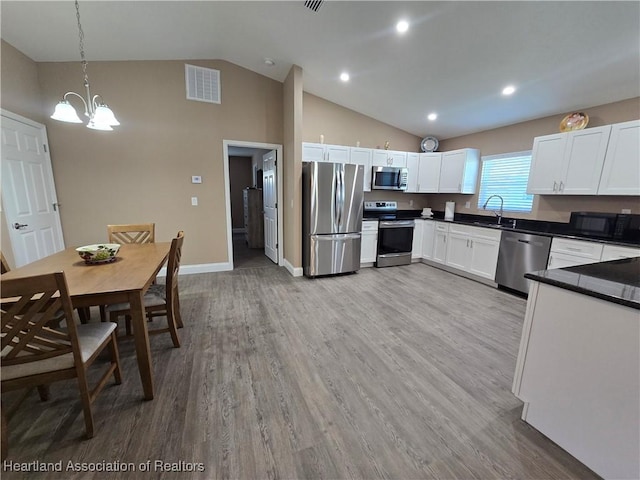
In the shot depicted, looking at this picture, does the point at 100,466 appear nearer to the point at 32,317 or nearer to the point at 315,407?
the point at 32,317

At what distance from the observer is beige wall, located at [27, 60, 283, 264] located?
339cm

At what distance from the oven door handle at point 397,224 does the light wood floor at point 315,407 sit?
2012 mm

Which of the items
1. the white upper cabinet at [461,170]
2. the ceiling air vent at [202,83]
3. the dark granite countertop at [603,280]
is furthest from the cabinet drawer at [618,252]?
the ceiling air vent at [202,83]

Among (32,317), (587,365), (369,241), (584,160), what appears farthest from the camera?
(369,241)

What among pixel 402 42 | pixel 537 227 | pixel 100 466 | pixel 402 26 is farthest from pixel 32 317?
pixel 537 227

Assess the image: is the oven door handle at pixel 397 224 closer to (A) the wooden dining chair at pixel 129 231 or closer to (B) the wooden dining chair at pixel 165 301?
(B) the wooden dining chair at pixel 165 301

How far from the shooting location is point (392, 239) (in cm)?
471

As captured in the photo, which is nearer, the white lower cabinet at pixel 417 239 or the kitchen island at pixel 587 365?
the kitchen island at pixel 587 365

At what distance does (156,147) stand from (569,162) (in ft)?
18.4

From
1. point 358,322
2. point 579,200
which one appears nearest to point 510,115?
point 579,200

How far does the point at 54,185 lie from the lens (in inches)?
132

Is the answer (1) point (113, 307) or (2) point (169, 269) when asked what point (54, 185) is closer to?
(1) point (113, 307)

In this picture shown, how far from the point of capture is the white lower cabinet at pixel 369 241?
4.54 metres

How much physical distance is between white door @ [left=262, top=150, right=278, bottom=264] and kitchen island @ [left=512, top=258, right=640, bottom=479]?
388 cm
